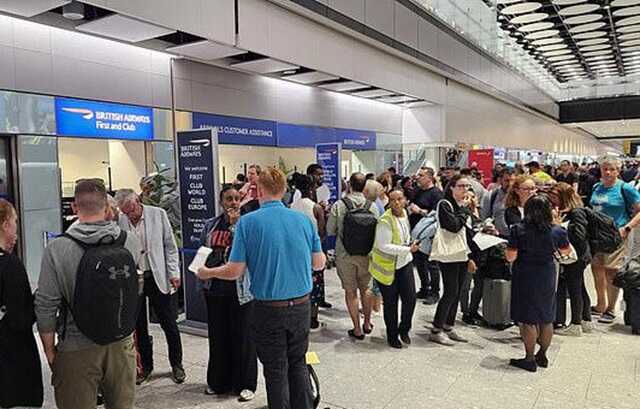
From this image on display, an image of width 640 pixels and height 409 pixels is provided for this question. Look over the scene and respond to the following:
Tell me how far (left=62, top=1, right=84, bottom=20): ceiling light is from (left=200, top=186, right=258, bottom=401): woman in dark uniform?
332 centimetres

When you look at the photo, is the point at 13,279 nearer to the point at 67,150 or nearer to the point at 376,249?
the point at 376,249

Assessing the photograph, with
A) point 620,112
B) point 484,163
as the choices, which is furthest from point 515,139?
point 484,163

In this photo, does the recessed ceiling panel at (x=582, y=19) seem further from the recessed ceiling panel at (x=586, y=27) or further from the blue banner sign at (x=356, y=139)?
the blue banner sign at (x=356, y=139)

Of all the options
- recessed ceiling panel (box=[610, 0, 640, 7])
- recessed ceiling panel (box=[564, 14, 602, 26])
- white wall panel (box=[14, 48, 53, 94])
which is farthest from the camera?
recessed ceiling panel (box=[564, 14, 602, 26])

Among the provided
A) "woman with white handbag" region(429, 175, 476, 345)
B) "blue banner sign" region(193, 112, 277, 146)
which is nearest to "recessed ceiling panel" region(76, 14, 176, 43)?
"blue banner sign" region(193, 112, 277, 146)

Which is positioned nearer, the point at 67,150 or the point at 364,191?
the point at 364,191

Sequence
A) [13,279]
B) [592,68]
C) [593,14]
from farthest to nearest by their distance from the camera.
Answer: [592,68], [593,14], [13,279]

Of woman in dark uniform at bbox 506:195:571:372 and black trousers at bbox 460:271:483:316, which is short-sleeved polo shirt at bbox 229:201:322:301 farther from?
black trousers at bbox 460:271:483:316

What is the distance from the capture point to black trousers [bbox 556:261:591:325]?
4.49m

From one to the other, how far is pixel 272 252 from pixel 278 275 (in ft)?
0.39

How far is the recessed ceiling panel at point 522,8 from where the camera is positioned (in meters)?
12.9

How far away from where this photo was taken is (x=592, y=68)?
23.3m

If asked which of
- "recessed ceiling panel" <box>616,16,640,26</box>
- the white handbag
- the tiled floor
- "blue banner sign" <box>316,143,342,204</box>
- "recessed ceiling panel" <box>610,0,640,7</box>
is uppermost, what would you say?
"recessed ceiling panel" <box>616,16,640,26</box>

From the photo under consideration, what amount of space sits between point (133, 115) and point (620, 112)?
25953 mm
